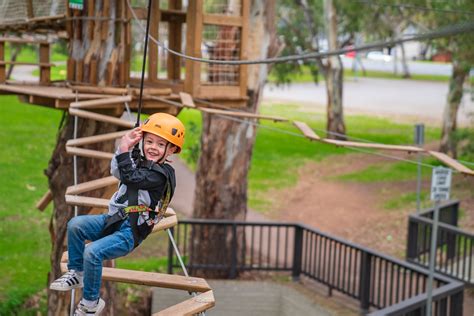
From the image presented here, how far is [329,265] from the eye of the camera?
14164mm

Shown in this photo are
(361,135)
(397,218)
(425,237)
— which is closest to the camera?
(425,237)

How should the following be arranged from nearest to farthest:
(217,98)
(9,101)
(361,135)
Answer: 1. (217,98)
2. (361,135)
3. (9,101)

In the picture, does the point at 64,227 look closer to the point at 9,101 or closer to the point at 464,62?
the point at 464,62

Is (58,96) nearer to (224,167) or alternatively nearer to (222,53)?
(222,53)

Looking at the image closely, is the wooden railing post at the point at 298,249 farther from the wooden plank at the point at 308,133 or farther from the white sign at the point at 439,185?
the wooden plank at the point at 308,133

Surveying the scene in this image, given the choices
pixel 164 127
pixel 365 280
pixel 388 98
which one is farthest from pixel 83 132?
pixel 388 98

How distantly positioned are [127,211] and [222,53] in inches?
332

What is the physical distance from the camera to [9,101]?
1609 inches

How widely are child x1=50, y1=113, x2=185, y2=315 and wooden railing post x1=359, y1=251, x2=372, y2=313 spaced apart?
7.96 m

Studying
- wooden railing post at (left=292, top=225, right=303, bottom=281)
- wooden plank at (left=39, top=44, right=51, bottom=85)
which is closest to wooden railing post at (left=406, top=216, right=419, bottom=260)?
wooden railing post at (left=292, top=225, right=303, bottom=281)

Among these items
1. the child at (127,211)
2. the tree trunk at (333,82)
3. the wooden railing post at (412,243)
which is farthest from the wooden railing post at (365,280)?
the tree trunk at (333,82)

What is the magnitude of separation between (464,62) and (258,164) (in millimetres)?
8631

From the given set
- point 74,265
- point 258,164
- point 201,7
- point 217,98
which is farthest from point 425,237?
point 258,164

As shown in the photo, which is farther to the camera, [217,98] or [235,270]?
[235,270]
